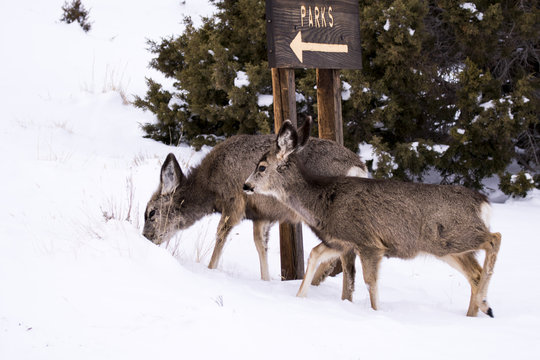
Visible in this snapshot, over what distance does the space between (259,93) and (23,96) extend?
670cm

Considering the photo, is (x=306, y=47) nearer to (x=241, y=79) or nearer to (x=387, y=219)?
(x=387, y=219)

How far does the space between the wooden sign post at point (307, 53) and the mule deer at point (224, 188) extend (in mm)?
496

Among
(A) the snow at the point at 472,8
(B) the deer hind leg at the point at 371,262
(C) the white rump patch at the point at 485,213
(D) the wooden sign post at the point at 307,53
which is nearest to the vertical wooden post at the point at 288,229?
(D) the wooden sign post at the point at 307,53

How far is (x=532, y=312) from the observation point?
19.5ft

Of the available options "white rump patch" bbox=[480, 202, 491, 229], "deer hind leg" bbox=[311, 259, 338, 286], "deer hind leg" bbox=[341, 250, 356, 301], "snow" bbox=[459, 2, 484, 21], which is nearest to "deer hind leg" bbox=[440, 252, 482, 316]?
"white rump patch" bbox=[480, 202, 491, 229]

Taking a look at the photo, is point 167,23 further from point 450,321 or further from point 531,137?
point 450,321

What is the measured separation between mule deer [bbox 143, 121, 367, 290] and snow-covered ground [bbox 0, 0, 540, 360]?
305 millimetres

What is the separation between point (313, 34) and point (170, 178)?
7.58ft

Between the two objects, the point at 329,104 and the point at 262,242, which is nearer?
the point at 262,242

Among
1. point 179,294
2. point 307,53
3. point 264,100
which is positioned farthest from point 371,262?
point 264,100

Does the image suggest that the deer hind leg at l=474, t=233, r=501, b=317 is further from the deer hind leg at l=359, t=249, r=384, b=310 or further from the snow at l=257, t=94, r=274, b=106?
the snow at l=257, t=94, r=274, b=106

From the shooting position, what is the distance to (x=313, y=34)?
21.4 ft

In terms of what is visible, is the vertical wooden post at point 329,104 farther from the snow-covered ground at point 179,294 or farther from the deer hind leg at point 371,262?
the deer hind leg at point 371,262

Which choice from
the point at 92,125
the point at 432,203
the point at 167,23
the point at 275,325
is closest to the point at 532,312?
the point at 432,203
